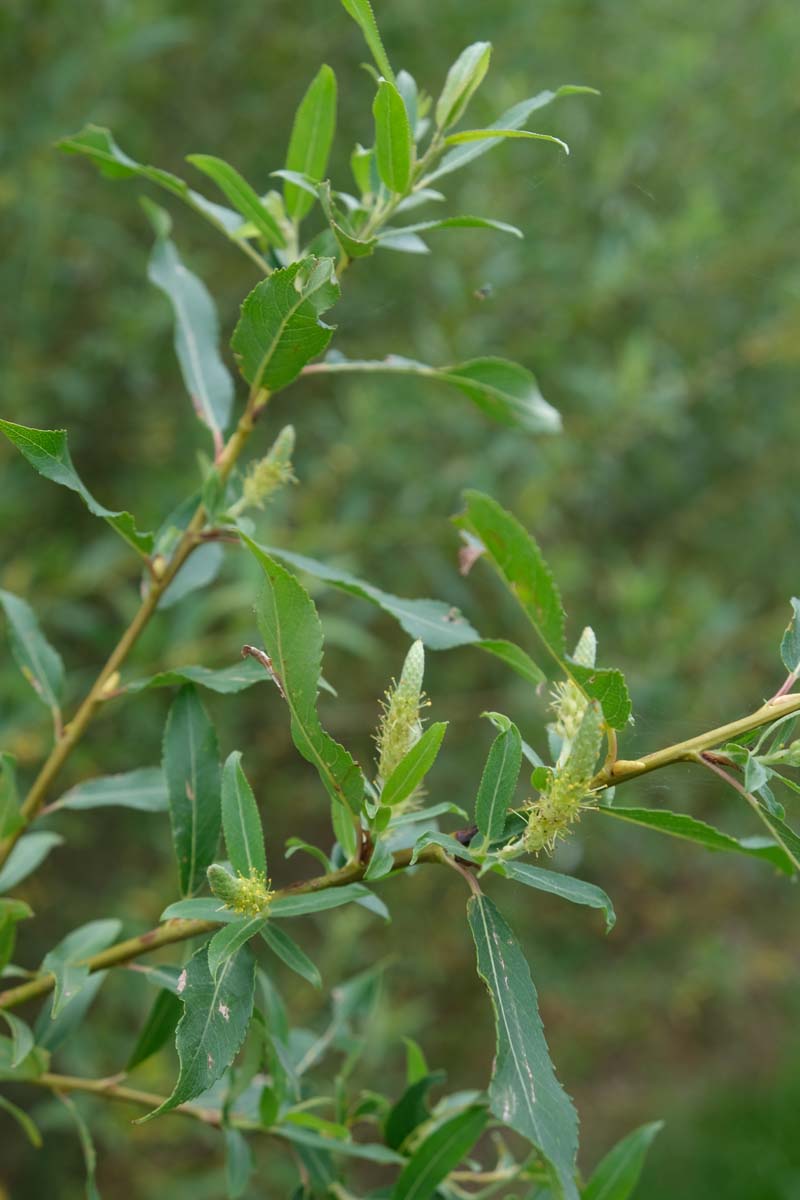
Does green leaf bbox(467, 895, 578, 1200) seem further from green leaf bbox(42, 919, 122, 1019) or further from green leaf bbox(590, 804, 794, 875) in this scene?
green leaf bbox(42, 919, 122, 1019)

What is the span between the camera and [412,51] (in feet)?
9.79

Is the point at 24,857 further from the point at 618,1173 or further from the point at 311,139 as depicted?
the point at 311,139

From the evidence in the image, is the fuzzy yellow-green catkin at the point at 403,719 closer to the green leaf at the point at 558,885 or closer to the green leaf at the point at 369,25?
the green leaf at the point at 558,885

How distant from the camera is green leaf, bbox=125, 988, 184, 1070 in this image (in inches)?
42.3

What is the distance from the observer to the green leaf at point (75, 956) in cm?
85

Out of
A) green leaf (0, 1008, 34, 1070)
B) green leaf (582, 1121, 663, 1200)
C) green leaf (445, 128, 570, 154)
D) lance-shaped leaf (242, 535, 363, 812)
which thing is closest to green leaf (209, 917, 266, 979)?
lance-shaped leaf (242, 535, 363, 812)

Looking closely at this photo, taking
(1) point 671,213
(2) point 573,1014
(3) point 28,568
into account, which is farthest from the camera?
(2) point 573,1014

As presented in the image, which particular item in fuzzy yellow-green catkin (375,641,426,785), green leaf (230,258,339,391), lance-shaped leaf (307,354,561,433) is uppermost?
green leaf (230,258,339,391)

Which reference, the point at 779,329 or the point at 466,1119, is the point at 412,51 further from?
the point at 466,1119

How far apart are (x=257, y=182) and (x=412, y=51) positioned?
54 centimetres

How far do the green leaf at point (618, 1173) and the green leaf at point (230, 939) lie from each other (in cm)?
46

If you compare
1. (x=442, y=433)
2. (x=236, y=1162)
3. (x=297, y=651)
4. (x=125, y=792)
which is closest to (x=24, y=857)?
(x=125, y=792)

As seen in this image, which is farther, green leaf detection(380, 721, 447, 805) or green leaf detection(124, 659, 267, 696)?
green leaf detection(124, 659, 267, 696)

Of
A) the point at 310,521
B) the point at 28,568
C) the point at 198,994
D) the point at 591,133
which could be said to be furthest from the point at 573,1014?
the point at 198,994
